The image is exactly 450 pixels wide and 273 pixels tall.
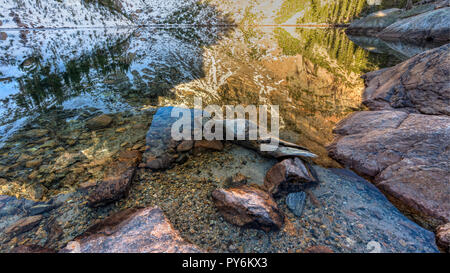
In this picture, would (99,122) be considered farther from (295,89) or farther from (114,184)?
(295,89)

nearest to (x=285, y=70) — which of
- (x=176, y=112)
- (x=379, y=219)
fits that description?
(x=176, y=112)

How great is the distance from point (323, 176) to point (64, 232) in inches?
141

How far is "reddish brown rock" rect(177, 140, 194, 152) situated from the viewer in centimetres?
356

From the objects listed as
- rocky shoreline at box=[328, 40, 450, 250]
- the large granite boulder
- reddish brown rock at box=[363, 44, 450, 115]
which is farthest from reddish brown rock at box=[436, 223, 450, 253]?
the large granite boulder

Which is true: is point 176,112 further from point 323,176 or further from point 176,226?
point 323,176

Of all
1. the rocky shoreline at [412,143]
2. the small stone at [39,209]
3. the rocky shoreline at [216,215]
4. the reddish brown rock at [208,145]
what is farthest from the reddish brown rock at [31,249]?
the rocky shoreline at [412,143]

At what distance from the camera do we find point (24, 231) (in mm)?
2148

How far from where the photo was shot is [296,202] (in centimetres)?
246

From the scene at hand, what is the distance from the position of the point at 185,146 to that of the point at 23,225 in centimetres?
234

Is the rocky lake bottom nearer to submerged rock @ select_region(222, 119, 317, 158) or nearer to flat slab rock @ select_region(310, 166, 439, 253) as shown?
flat slab rock @ select_region(310, 166, 439, 253)

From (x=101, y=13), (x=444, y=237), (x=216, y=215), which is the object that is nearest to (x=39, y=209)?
(x=216, y=215)

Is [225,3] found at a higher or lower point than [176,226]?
higher

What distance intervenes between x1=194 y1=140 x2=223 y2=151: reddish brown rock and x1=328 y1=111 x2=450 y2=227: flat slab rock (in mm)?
2138

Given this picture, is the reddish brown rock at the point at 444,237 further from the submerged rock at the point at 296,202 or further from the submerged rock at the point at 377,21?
the submerged rock at the point at 377,21
